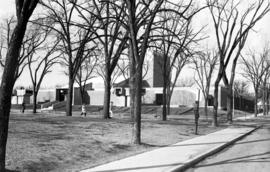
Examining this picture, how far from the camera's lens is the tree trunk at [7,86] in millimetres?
8094

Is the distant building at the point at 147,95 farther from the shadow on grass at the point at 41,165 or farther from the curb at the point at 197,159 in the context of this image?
the shadow on grass at the point at 41,165

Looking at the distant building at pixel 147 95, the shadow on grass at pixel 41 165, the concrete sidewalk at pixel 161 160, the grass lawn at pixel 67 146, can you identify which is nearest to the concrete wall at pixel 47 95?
the distant building at pixel 147 95

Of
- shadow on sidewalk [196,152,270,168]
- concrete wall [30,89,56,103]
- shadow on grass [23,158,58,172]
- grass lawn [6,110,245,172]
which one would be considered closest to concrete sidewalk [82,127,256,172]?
grass lawn [6,110,245,172]

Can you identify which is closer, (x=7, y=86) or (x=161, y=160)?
(x=7, y=86)

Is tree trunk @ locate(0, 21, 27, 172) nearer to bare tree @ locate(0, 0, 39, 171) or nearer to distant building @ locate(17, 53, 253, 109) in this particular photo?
bare tree @ locate(0, 0, 39, 171)

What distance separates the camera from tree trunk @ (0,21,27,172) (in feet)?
26.6

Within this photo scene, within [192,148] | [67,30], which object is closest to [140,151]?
[192,148]

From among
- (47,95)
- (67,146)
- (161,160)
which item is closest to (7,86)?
(67,146)

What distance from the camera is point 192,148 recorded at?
1474cm

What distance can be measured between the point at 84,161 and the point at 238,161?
4.77m

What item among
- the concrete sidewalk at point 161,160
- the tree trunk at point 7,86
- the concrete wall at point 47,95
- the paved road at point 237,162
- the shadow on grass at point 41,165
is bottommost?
the paved road at point 237,162

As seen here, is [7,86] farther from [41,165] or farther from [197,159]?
[197,159]

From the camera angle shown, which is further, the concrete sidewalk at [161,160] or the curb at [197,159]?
the curb at [197,159]

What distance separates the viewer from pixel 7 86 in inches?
323
